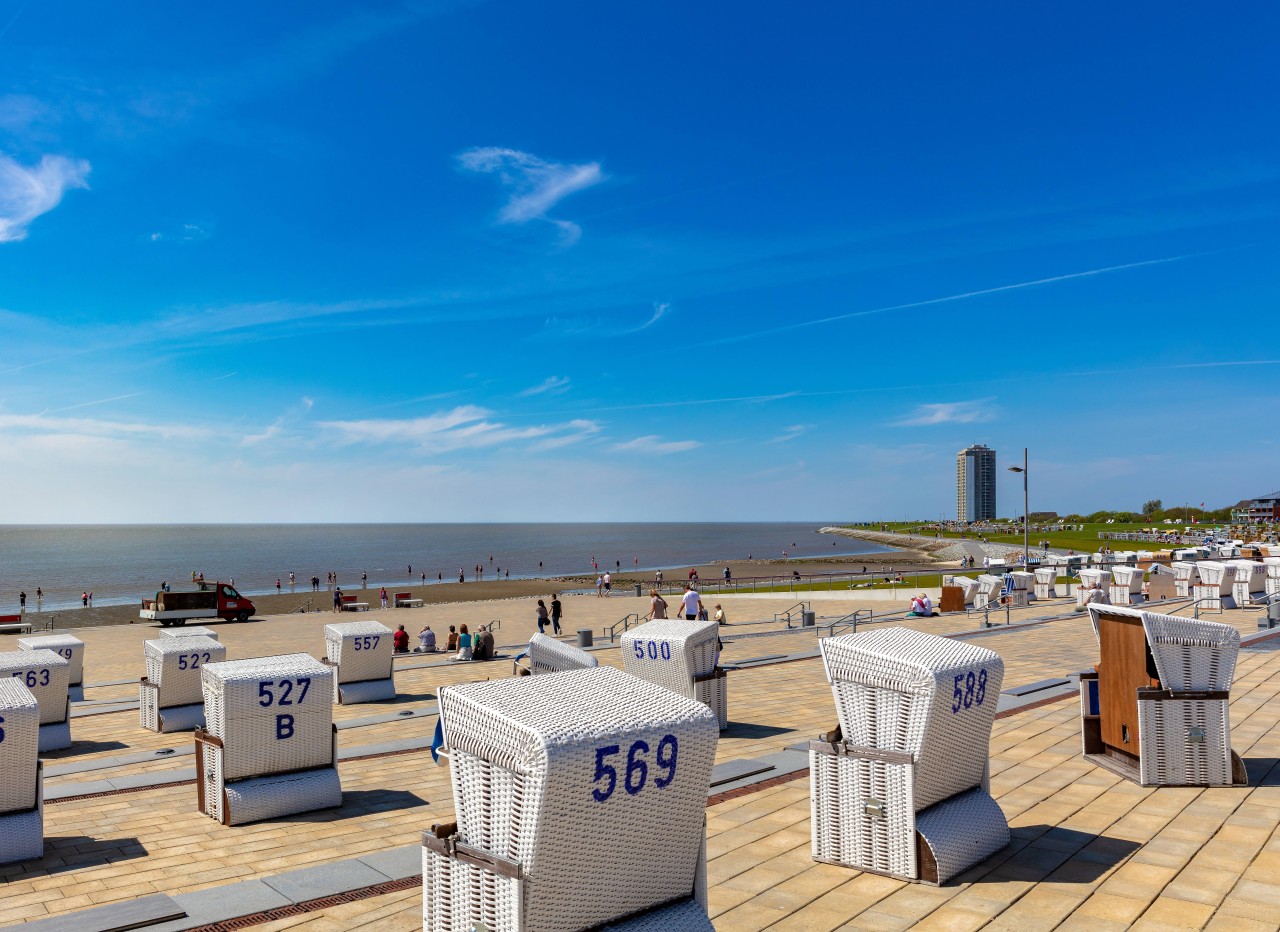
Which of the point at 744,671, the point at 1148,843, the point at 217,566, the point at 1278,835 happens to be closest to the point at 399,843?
the point at 1148,843

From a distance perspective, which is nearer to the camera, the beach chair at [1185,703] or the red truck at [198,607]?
the beach chair at [1185,703]

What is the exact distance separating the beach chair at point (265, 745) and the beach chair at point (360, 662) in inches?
269

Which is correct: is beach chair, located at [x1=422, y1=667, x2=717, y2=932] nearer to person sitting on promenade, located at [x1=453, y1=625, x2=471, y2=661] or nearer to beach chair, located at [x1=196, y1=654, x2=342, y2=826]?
beach chair, located at [x1=196, y1=654, x2=342, y2=826]

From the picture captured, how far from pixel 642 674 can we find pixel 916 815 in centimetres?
673

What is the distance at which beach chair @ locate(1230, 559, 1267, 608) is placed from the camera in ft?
85.5

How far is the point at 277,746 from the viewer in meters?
9.44

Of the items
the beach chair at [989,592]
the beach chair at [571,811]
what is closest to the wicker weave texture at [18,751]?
the beach chair at [571,811]

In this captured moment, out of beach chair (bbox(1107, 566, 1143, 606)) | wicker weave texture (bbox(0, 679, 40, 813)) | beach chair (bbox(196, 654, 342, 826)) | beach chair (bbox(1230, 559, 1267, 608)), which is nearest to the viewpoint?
wicker weave texture (bbox(0, 679, 40, 813))

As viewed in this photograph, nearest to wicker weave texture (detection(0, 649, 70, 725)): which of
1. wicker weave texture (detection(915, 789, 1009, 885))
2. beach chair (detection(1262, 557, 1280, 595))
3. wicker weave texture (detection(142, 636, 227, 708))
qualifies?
wicker weave texture (detection(142, 636, 227, 708))

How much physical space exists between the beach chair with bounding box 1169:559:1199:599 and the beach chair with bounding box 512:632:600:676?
28341 mm

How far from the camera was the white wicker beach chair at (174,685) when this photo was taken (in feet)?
47.7

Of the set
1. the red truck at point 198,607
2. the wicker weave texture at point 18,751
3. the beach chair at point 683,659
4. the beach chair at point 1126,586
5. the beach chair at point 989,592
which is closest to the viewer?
the wicker weave texture at point 18,751

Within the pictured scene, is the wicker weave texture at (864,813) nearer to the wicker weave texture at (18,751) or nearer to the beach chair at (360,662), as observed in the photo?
the wicker weave texture at (18,751)

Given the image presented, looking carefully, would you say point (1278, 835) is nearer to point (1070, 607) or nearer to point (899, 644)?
point (899, 644)
